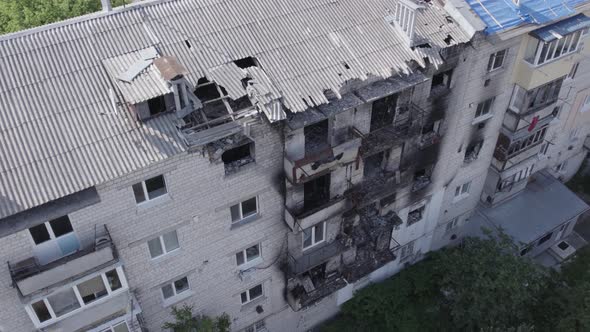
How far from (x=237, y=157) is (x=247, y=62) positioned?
16.0 ft

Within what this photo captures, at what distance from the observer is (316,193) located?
32.2m

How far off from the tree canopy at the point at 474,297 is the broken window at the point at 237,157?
57.0 feet

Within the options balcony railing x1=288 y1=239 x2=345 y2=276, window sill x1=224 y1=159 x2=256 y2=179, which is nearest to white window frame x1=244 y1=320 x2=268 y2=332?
balcony railing x1=288 y1=239 x2=345 y2=276

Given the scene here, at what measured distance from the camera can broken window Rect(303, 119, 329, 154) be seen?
29.5 metres

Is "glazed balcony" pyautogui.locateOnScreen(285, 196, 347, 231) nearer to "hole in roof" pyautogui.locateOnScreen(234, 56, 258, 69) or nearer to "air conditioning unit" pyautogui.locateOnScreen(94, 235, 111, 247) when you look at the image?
"hole in roof" pyautogui.locateOnScreen(234, 56, 258, 69)

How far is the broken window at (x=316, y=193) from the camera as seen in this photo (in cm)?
3145

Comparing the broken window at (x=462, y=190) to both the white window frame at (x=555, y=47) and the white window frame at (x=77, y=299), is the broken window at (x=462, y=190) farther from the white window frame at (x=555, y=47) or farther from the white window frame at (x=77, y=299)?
the white window frame at (x=77, y=299)

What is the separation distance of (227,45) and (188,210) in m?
8.51

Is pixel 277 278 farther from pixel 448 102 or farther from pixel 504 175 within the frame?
pixel 504 175

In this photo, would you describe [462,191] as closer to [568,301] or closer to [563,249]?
[568,301]

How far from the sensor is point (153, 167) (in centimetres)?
2375

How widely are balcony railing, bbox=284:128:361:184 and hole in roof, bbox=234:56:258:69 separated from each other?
16.5ft

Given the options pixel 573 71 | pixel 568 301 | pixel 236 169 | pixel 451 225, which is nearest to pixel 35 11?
pixel 236 169

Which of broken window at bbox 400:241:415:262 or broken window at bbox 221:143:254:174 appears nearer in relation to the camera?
broken window at bbox 221:143:254:174
